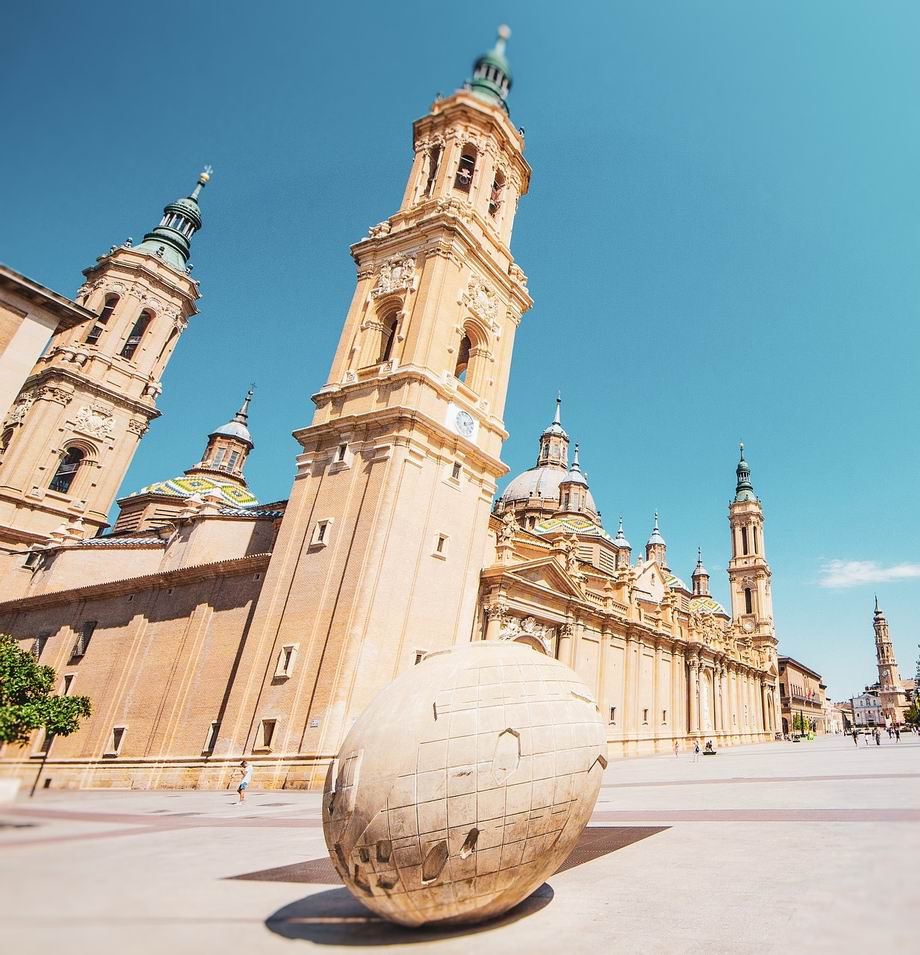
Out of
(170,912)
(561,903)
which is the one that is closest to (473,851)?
(561,903)

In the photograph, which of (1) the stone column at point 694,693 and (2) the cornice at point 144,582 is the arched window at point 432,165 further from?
(1) the stone column at point 694,693

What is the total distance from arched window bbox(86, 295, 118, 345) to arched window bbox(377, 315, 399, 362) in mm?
29298

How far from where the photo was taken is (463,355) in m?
34.7

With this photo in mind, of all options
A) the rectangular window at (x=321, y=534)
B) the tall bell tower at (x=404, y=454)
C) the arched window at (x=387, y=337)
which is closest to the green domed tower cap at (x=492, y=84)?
the tall bell tower at (x=404, y=454)

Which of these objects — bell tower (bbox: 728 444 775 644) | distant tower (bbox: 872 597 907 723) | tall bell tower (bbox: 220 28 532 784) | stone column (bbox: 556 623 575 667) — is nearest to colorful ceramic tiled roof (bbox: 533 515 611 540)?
stone column (bbox: 556 623 575 667)

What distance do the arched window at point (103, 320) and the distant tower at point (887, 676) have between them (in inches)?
6283

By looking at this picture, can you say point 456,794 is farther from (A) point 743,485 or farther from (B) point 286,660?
(A) point 743,485

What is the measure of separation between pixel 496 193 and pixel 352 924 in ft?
121

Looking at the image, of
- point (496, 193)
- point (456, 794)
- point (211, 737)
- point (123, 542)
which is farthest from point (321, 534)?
point (496, 193)

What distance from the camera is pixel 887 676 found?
149 metres

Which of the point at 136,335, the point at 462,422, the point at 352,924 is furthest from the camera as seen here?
the point at 136,335

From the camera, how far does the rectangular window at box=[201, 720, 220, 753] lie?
24.4 meters

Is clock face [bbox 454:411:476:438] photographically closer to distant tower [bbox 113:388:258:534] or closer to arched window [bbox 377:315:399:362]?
arched window [bbox 377:315:399:362]

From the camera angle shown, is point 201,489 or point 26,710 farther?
point 201,489
